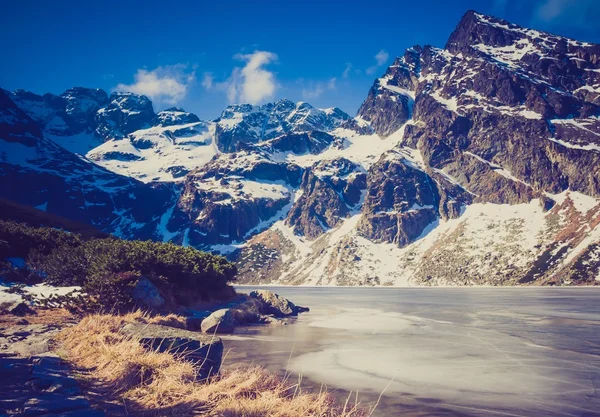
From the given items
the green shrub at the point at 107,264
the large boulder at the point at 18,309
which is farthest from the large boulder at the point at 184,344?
the large boulder at the point at 18,309

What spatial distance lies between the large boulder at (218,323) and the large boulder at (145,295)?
3.62 m

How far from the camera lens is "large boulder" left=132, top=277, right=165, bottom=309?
2527 cm

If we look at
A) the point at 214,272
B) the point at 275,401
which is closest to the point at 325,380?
the point at 275,401

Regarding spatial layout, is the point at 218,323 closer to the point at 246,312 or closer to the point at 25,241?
the point at 246,312

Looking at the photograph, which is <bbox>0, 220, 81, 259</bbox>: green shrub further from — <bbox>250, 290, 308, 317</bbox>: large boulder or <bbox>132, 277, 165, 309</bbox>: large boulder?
<bbox>250, 290, 308, 317</bbox>: large boulder

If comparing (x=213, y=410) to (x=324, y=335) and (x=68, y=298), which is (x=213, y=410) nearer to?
(x=68, y=298)

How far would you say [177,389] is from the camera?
7.60 metres

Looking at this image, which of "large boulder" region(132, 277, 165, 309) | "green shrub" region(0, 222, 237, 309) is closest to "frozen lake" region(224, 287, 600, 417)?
"large boulder" region(132, 277, 165, 309)

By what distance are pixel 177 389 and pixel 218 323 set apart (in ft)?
71.9

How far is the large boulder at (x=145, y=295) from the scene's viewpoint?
2527 cm

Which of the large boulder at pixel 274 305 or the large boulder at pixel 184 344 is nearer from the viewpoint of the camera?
the large boulder at pixel 184 344

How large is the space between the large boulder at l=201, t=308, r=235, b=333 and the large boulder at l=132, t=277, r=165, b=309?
3618 mm

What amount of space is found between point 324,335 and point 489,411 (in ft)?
61.7

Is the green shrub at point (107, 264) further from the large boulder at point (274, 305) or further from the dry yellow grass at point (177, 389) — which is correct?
the dry yellow grass at point (177, 389)
